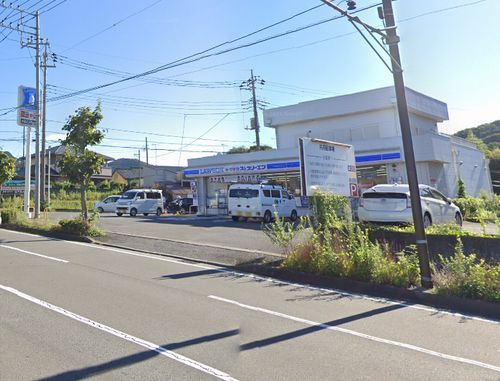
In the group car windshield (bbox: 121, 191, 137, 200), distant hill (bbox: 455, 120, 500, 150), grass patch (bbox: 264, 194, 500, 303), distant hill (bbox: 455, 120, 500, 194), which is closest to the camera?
grass patch (bbox: 264, 194, 500, 303)

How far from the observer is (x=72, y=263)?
9.89 meters

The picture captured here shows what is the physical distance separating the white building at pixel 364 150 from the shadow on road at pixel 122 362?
67.2 ft

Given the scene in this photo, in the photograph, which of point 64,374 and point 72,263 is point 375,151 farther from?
point 64,374

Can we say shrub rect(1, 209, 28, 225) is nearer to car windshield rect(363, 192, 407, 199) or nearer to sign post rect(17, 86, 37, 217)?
sign post rect(17, 86, 37, 217)

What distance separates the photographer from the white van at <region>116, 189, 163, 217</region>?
29234 mm

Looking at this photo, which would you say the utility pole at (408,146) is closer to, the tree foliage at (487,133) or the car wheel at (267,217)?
the car wheel at (267,217)

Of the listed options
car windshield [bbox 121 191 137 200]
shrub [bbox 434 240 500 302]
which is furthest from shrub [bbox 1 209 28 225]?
shrub [bbox 434 240 500 302]

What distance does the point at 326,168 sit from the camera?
11398 millimetres

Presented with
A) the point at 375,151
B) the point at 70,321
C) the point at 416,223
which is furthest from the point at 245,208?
the point at 70,321

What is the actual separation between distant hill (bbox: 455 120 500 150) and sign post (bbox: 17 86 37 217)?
215ft

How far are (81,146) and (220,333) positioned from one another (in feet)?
43.0

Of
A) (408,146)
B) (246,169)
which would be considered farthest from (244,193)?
(408,146)

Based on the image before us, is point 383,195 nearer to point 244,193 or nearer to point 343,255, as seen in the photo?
point 343,255

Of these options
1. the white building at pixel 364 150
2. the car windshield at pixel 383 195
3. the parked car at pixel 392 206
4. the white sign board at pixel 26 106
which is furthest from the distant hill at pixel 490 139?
the white sign board at pixel 26 106
